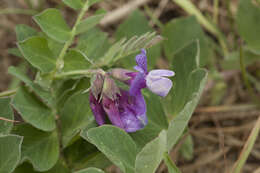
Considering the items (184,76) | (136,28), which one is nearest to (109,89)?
(184,76)

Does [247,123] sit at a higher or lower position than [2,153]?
lower

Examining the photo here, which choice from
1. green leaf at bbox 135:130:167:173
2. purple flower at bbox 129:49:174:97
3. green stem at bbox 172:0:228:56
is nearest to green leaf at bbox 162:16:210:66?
green stem at bbox 172:0:228:56

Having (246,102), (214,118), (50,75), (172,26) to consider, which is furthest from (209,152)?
(50,75)

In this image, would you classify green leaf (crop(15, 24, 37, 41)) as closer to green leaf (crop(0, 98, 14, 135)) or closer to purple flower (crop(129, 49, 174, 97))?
green leaf (crop(0, 98, 14, 135))

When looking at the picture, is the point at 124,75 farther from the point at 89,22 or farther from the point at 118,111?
the point at 89,22

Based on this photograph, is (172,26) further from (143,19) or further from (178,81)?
(178,81)

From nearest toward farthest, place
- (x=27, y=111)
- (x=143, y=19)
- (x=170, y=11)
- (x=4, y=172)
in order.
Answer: (x=4, y=172) < (x=27, y=111) < (x=143, y=19) < (x=170, y=11)

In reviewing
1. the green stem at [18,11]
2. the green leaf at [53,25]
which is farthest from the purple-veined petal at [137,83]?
the green stem at [18,11]

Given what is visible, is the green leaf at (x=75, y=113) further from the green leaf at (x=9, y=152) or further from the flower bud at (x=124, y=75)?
the green leaf at (x=9, y=152)
